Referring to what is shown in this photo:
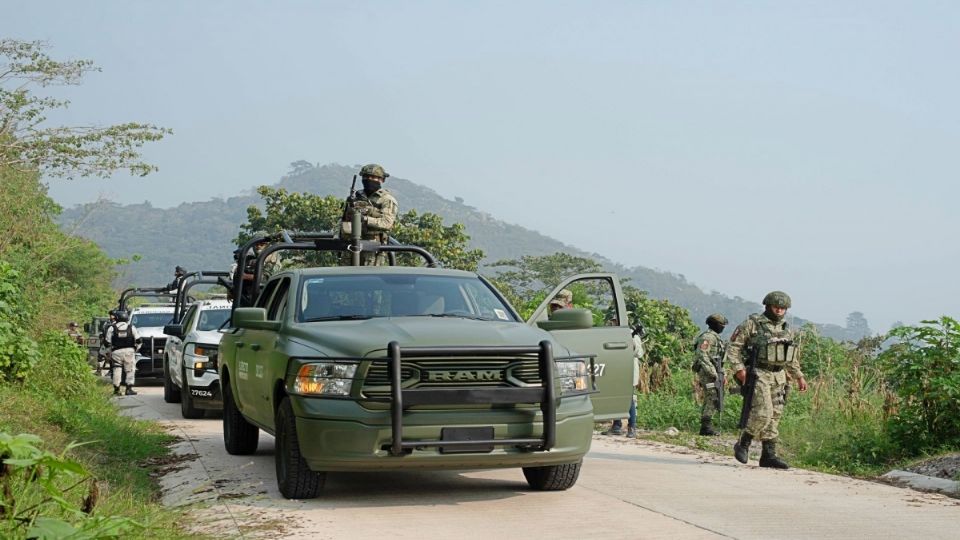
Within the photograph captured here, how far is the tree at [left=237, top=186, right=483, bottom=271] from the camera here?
60.0 m

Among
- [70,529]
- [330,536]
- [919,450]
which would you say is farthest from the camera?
[919,450]

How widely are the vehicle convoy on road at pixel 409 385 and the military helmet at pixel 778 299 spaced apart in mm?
3420

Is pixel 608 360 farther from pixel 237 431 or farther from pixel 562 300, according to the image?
pixel 562 300

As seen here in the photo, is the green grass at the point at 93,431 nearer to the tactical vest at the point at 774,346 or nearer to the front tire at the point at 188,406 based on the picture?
the front tire at the point at 188,406

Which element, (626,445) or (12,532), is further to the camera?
(626,445)

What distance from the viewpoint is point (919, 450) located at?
12750mm

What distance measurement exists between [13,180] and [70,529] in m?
30.3

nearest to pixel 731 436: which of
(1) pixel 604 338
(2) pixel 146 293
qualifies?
(1) pixel 604 338

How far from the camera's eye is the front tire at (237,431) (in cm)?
1234

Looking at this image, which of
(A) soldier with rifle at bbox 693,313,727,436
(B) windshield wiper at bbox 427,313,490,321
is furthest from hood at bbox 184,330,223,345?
(B) windshield wiper at bbox 427,313,490,321

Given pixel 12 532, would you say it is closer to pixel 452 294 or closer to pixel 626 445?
pixel 452 294

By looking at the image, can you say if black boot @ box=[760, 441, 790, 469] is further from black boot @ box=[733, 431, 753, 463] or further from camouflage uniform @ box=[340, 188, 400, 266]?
camouflage uniform @ box=[340, 188, 400, 266]

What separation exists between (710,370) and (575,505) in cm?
876

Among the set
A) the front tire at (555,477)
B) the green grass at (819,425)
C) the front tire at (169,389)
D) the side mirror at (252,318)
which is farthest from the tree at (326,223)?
the front tire at (555,477)
